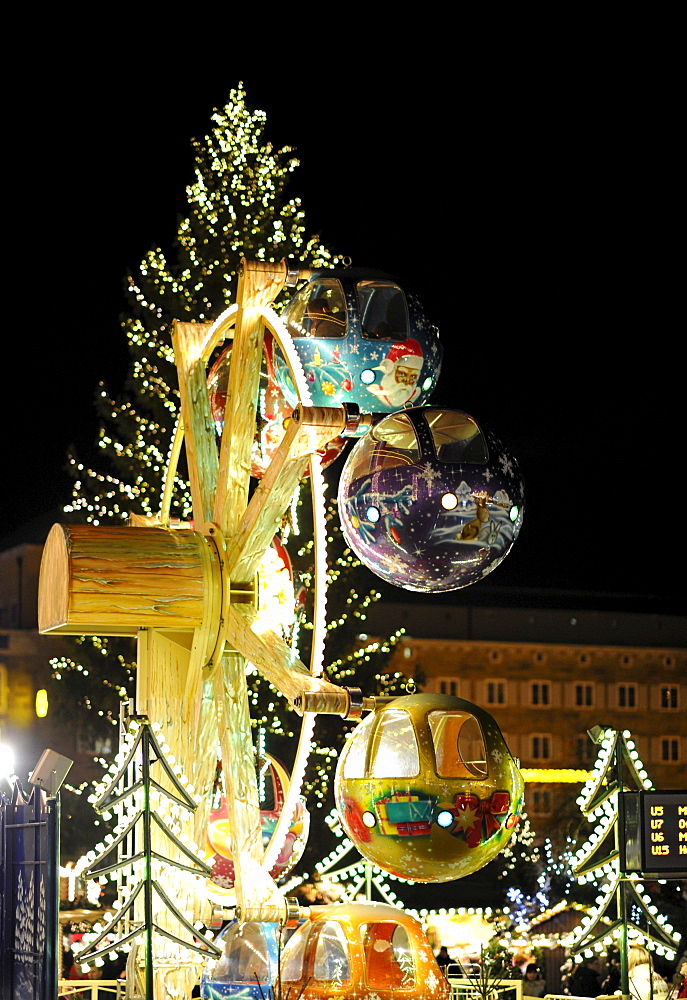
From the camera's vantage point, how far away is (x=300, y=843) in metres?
10.8

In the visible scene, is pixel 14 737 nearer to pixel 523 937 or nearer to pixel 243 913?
pixel 523 937

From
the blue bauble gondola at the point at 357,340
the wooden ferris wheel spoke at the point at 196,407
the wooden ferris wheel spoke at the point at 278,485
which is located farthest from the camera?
the wooden ferris wheel spoke at the point at 196,407

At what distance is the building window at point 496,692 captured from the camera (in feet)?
184

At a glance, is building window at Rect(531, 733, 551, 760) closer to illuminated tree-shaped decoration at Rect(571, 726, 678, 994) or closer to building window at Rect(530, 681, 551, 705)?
building window at Rect(530, 681, 551, 705)

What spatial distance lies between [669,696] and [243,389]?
165 ft

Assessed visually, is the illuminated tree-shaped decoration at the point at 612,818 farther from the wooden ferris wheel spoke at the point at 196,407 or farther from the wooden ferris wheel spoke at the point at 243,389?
the wooden ferris wheel spoke at the point at 196,407

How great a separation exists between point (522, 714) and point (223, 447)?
47.7 meters

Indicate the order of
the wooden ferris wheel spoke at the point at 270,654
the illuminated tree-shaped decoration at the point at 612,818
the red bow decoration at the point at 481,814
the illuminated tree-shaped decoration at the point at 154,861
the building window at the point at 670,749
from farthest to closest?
the building window at the point at 670,749 → the illuminated tree-shaped decoration at the point at 612,818 → the illuminated tree-shaped decoration at the point at 154,861 → the wooden ferris wheel spoke at the point at 270,654 → the red bow decoration at the point at 481,814

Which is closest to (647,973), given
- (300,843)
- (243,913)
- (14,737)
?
(300,843)

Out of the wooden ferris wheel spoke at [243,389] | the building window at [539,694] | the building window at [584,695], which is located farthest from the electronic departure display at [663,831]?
the building window at [584,695]

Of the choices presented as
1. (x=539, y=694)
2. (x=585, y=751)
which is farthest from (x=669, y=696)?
(x=539, y=694)

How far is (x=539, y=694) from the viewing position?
185 feet

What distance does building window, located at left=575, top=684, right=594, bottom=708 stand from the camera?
56.7m

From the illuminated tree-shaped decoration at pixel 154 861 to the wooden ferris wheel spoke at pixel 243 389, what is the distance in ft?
4.89
